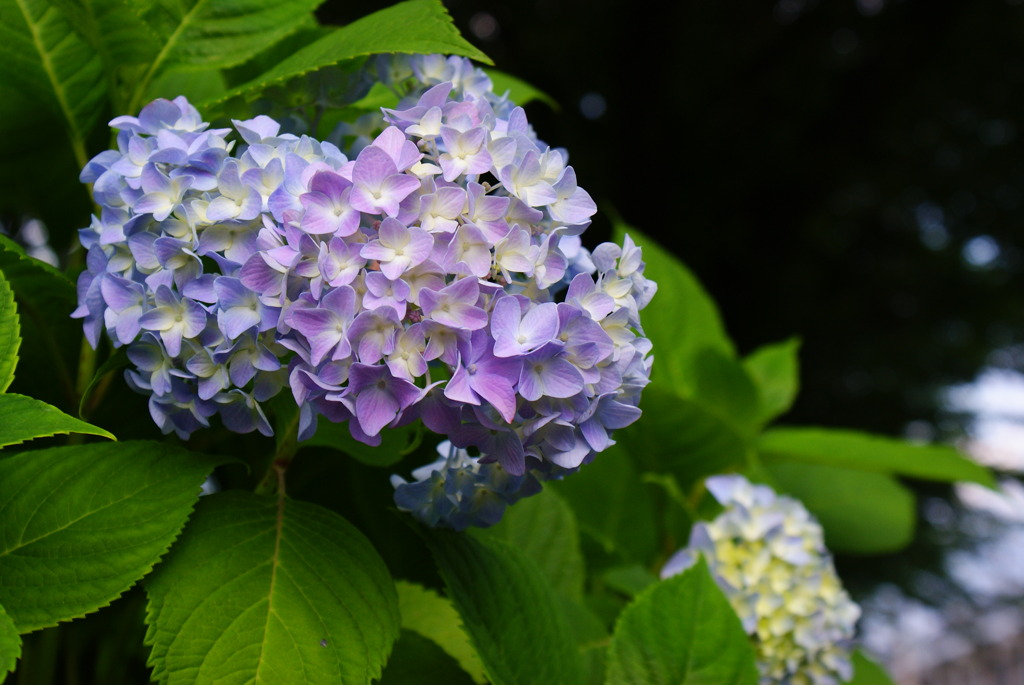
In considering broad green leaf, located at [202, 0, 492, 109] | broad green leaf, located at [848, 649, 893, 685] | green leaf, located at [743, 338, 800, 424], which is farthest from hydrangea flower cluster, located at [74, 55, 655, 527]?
green leaf, located at [743, 338, 800, 424]

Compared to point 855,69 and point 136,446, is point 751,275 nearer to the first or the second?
point 855,69

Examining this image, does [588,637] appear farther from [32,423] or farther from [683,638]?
[32,423]

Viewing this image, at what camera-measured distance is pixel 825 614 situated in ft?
2.59

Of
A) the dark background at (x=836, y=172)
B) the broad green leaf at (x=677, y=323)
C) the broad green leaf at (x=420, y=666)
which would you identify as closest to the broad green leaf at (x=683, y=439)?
the broad green leaf at (x=677, y=323)

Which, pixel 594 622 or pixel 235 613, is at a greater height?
pixel 235 613

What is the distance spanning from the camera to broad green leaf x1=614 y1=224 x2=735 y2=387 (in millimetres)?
1019

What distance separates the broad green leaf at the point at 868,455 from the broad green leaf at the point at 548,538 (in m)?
0.41

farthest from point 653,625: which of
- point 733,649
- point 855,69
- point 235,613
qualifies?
point 855,69

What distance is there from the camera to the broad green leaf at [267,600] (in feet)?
1.36

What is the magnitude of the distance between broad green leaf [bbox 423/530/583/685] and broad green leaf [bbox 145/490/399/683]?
0.04 m

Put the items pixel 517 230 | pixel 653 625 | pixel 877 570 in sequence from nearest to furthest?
1. pixel 517 230
2. pixel 653 625
3. pixel 877 570

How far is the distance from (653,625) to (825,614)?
1.01ft

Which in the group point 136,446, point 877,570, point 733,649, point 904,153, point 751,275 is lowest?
point 877,570

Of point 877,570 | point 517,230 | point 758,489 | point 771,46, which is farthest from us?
point 877,570
